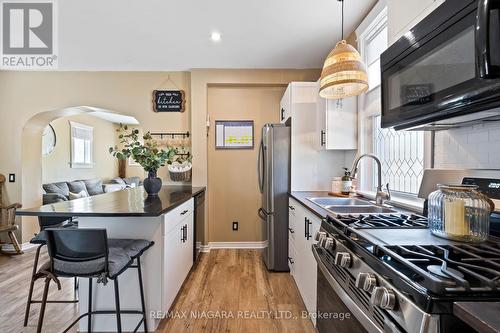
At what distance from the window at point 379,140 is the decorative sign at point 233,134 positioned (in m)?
1.67

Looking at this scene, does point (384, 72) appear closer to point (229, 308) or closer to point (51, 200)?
point (229, 308)

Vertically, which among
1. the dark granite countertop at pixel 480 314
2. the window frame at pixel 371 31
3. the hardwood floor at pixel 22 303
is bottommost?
the hardwood floor at pixel 22 303

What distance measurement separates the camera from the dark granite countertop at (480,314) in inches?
19.2

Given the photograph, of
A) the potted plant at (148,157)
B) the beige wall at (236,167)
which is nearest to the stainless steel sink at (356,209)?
the potted plant at (148,157)

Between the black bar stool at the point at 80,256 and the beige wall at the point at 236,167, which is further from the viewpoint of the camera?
the beige wall at the point at 236,167

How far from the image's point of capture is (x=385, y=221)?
131cm

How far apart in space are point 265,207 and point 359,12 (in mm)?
2246

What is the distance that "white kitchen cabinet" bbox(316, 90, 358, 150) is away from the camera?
2.79m

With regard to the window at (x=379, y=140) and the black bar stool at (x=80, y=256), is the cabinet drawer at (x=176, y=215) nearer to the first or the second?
the black bar stool at (x=80, y=256)

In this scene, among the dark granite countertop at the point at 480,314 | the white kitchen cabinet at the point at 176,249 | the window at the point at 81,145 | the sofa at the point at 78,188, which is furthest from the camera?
the window at the point at 81,145

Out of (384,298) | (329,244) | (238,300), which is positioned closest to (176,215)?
(238,300)

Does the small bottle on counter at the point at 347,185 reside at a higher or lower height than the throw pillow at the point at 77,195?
higher

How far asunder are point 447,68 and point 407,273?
72cm

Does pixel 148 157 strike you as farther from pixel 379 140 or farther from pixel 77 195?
pixel 77 195
